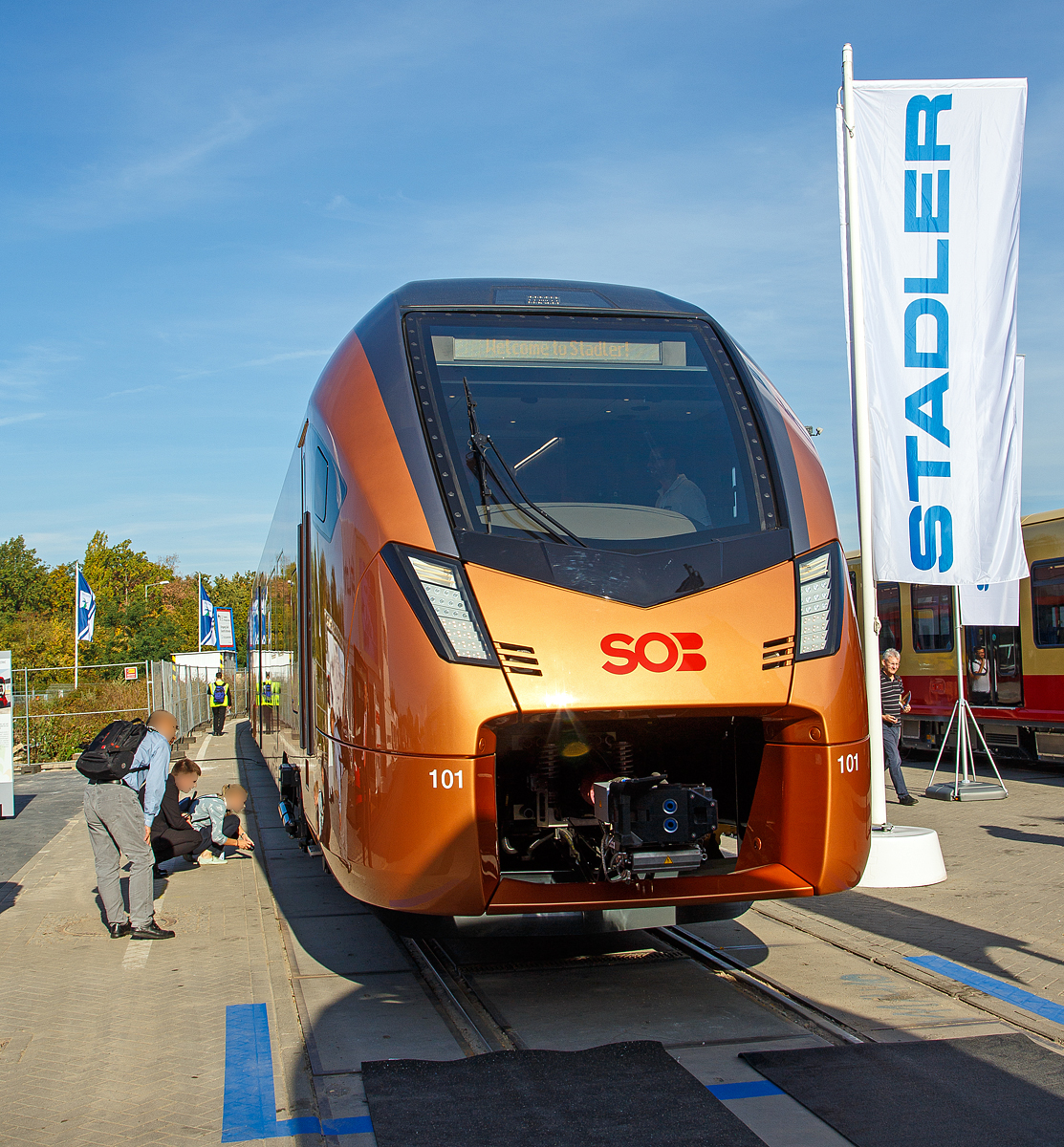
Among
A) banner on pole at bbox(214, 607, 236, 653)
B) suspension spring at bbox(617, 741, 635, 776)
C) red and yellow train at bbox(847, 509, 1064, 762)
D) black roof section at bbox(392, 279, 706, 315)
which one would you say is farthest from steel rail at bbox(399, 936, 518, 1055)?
banner on pole at bbox(214, 607, 236, 653)

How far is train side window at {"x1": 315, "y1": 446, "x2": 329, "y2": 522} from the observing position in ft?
19.3

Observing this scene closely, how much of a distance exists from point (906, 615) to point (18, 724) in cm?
1777

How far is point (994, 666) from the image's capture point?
16609 mm

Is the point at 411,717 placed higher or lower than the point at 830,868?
higher

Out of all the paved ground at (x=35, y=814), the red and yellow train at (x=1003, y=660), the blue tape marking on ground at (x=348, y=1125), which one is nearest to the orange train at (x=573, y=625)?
the blue tape marking on ground at (x=348, y=1125)

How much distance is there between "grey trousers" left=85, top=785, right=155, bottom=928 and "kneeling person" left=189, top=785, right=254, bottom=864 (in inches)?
98.2

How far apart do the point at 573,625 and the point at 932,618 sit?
1440 centimetres

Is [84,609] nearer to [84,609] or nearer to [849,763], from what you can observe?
[84,609]

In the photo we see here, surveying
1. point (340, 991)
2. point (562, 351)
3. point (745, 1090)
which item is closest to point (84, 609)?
point (340, 991)

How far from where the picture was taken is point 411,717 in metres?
4.59

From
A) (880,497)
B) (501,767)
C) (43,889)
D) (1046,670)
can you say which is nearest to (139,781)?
(43,889)

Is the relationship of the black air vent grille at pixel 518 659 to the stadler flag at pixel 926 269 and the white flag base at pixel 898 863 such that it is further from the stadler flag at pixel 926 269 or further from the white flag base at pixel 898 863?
the stadler flag at pixel 926 269

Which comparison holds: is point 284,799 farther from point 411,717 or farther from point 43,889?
point 411,717

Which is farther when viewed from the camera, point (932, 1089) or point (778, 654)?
point (778, 654)
